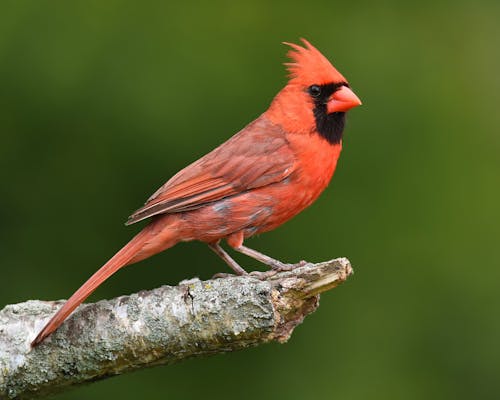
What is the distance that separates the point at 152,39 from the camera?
5883 millimetres

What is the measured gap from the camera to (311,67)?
5.00 m

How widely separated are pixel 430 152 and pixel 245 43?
130cm

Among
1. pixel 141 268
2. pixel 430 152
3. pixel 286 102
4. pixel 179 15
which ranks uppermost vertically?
pixel 179 15

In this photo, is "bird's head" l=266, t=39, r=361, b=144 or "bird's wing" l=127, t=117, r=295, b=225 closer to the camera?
"bird's wing" l=127, t=117, r=295, b=225

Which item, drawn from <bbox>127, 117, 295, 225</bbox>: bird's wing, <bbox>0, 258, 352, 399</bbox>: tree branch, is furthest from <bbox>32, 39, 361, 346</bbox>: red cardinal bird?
<bbox>0, 258, 352, 399</bbox>: tree branch

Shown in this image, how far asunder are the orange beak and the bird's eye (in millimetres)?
83

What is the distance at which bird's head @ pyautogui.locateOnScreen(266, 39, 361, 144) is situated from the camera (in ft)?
16.3

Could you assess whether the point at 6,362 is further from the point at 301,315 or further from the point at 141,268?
the point at 141,268

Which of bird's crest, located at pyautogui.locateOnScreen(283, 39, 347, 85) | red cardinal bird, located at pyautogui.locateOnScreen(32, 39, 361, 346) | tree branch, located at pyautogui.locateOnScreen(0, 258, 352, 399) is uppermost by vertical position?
bird's crest, located at pyautogui.locateOnScreen(283, 39, 347, 85)

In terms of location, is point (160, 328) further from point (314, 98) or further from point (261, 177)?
point (314, 98)

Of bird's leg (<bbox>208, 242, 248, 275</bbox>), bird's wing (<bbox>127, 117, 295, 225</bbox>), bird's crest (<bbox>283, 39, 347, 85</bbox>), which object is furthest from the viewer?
bird's crest (<bbox>283, 39, 347, 85</bbox>)

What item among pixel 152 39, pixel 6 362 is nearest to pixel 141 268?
pixel 152 39

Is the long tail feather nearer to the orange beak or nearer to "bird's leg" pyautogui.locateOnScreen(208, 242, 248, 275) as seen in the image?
"bird's leg" pyautogui.locateOnScreen(208, 242, 248, 275)

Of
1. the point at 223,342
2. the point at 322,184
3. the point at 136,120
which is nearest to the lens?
the point at 223,342
